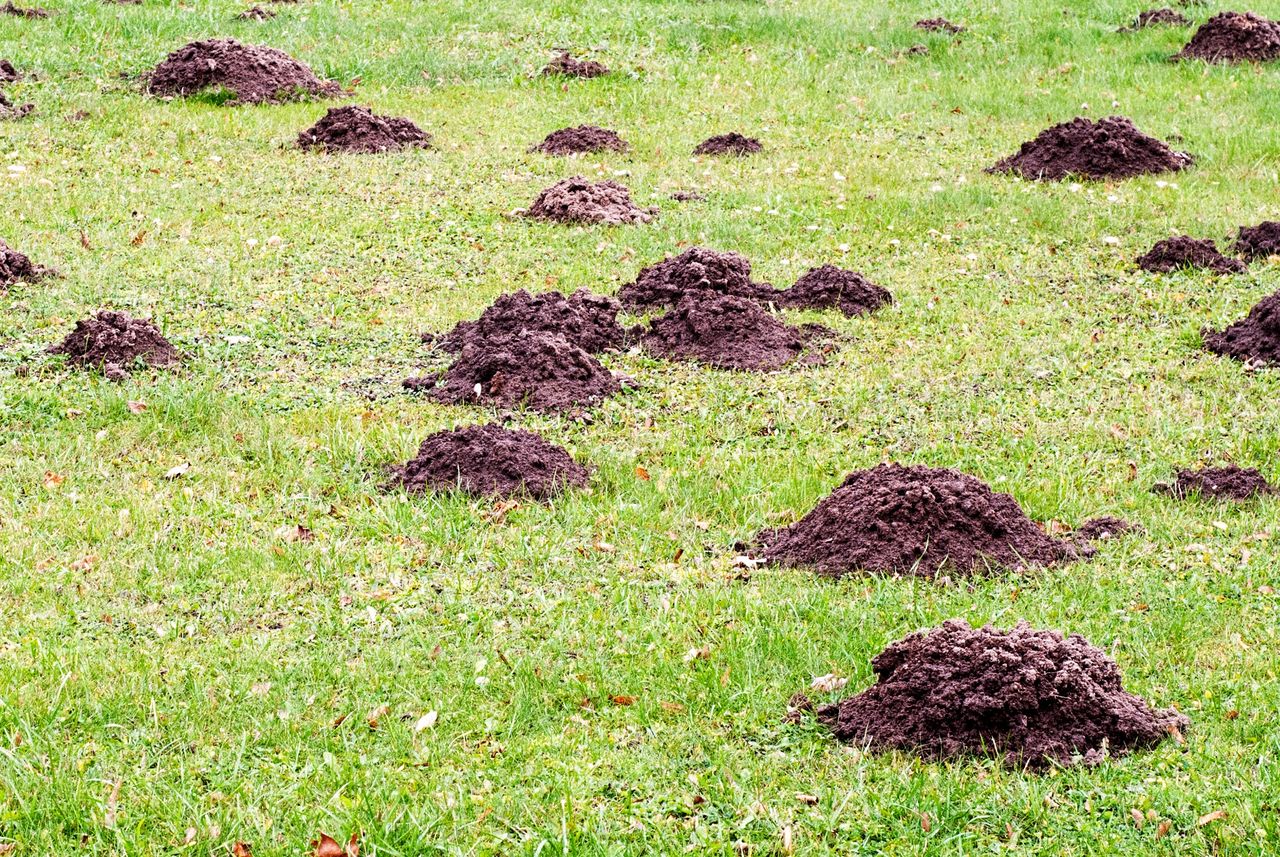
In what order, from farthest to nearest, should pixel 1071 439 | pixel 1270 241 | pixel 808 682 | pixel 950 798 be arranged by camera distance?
pixel 1270 241, pixel 1071 439, pixel 808 682, pixel 950 798

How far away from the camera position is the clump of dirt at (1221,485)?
6809 millimetres

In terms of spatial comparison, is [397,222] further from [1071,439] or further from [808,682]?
[808,682]

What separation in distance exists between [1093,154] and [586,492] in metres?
7.67

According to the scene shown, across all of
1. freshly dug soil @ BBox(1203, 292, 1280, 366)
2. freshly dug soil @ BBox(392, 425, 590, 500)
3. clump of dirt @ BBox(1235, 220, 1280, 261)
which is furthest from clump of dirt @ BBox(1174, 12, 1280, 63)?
freshly dug soil @ BBox(392, 425, 590, 500)

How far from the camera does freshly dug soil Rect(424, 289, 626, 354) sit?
8.75 metres

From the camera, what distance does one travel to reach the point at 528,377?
8219 mm

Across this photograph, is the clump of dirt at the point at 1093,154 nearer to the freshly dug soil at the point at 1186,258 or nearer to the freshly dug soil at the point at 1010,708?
the freshly dug soil at the point at 1186,258

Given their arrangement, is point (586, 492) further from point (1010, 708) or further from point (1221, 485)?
point (1221, 485)

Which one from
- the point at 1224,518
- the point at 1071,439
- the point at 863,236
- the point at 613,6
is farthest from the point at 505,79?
the point at 1224,518

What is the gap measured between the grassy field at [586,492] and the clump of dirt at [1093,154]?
1.16ft

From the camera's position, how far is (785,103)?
1518cm

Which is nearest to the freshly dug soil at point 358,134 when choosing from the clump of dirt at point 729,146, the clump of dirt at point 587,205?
the clump of dirt at point 587,205

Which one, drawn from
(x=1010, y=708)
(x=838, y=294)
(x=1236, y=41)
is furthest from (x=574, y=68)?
(x=1010, y=708)

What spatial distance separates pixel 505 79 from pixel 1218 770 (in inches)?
506
